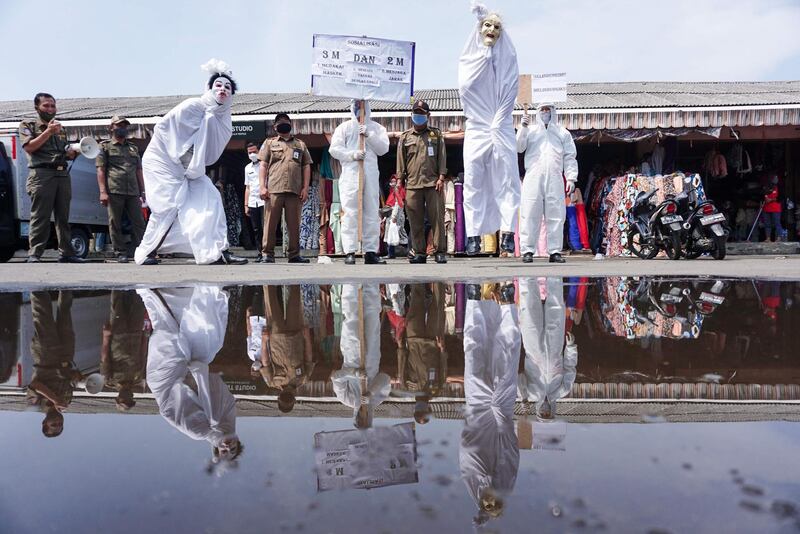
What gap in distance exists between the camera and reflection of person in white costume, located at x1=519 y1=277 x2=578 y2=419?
50.6 inches

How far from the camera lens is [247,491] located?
81cm

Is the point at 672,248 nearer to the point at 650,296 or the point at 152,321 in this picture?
the point at 650,296

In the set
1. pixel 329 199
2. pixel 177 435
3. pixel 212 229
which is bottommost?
pixel 177 435

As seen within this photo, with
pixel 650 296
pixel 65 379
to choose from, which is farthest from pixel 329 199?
pixel 65 379

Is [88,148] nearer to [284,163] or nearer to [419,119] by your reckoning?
Result: [284,163]

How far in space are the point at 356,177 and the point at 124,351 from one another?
5598 mm

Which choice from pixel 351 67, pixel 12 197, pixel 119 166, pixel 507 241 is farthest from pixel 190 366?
pixel 12 197

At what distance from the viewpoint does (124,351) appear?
1836mm

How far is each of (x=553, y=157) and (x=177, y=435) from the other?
6532mm

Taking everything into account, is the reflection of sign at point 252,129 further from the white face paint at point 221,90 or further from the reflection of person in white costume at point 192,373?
the reflection of person in white costume at point 192,373

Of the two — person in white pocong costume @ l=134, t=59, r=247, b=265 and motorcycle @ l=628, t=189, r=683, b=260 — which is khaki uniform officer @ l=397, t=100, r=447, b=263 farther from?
motorcycle @ l=628, t=189, r=683, b=260

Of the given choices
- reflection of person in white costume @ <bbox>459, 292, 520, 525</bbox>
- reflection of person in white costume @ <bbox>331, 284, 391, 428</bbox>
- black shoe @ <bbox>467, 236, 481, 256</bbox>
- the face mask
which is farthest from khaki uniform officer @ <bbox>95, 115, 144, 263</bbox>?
reflection of person in white costume @ <bbox>459, 292, 520, 525</bbox>

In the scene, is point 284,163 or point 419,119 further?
point 284,163

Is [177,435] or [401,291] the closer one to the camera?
[177,435]
